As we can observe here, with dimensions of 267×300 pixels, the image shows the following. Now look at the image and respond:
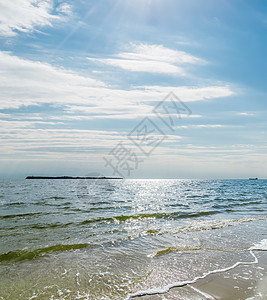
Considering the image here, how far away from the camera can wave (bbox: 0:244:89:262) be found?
8.44 metres

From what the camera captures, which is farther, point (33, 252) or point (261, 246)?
point (261, 246)

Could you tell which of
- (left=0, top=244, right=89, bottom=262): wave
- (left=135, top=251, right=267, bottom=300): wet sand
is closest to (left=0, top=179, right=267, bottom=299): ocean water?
(left=0, top=244, right=89, bottom=262): wave

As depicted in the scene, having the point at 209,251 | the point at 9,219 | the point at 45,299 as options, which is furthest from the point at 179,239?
the point at 9,219

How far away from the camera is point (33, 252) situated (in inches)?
355

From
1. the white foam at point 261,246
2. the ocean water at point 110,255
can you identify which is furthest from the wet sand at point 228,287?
the white foam at point 261,246

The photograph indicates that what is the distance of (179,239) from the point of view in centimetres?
1117

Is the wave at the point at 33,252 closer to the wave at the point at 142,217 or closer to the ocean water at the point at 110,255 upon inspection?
the ocean water at the point at 110,255

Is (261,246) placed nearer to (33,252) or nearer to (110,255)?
(110,255)

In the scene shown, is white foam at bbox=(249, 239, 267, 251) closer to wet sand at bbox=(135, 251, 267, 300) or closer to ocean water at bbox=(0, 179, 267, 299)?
ocean water at bbox=(0, 179, 267, 299)

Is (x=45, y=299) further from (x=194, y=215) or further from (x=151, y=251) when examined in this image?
(x=194, y=215)

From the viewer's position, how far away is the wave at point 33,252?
27.7 ft

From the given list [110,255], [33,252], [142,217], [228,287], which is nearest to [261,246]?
[228,287]

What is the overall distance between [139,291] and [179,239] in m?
5.72

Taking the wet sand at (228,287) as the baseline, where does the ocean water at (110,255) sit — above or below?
below
